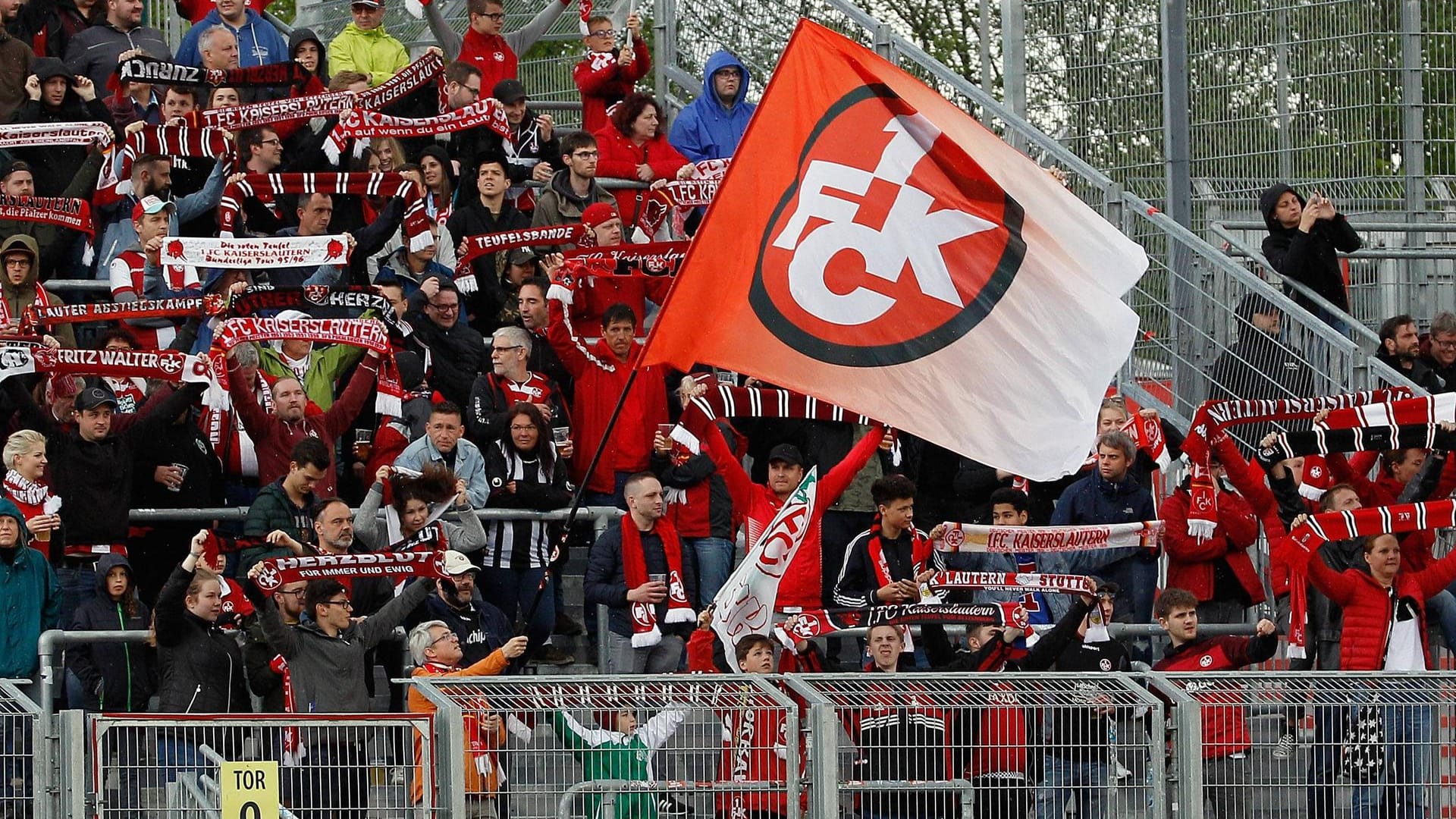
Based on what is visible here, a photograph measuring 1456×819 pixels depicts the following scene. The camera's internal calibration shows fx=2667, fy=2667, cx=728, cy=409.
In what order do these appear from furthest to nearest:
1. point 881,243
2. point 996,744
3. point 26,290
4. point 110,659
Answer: point 26,290 < point 110,659 < point 881,243 < point 996,744

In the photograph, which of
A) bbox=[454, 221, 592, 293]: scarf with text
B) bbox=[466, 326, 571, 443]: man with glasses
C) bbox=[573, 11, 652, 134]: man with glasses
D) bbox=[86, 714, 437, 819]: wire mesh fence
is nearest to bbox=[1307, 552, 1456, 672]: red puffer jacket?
bbox=[466, 326, 571, 443]: man with glasses

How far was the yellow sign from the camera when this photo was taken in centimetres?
1040

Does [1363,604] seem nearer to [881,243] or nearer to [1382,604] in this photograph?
[1382,604]

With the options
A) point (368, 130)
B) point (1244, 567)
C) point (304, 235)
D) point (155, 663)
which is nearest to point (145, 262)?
point (304, 235)

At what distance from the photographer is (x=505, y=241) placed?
1811 centimetres

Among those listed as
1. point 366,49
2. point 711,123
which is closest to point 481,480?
point 711,123

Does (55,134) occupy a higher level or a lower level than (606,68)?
lower

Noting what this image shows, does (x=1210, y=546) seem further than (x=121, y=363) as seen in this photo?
No

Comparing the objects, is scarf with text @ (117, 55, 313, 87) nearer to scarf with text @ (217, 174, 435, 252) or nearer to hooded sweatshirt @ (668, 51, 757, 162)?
scarf with text @ (217, 174, 435, 252)

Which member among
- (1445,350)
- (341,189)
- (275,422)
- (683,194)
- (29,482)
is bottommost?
(29,482)

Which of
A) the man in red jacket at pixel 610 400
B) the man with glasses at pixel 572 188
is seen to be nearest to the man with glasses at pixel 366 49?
the man with glasses at pixel 572 188

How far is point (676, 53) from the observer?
78.6ft

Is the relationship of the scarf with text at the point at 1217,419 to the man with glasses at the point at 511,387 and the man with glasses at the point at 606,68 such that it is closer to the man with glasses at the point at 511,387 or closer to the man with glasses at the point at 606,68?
the man with glasses at the point at 511,387

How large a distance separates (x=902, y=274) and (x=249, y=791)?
3.80 m
